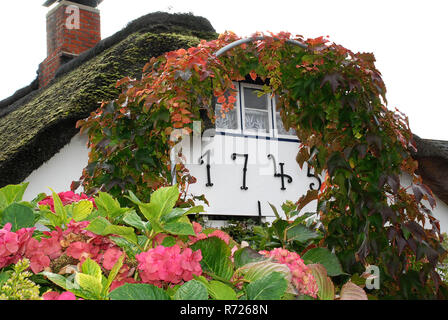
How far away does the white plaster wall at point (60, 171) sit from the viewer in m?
6.25

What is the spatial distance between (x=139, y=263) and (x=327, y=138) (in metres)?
1.63

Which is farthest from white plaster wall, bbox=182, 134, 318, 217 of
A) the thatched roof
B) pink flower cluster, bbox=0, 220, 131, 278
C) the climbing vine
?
pink flower cluster, bbox=0, 220, 131, 278

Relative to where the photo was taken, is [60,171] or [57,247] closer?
[57,247]

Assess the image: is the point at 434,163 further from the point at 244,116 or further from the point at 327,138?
the point at 327,138

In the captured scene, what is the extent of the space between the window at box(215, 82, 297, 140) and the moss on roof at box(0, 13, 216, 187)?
4.04 feet

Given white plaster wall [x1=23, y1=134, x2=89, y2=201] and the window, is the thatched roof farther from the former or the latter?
white plaster wall [x1=23, y1=134, x2=89, y2=201]

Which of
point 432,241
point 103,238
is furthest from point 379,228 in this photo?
point 103,238

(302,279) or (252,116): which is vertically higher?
(252,116)

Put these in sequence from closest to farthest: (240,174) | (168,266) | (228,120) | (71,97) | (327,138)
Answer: (168,266) < (327,138) < (71,97) < (240,174) < (228,120)

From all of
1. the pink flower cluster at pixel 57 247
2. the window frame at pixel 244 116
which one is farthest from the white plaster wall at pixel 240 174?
the pink flower cluster at pixel 57 247

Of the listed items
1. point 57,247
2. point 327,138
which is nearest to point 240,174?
point 327,138

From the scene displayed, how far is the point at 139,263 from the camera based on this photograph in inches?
38.6

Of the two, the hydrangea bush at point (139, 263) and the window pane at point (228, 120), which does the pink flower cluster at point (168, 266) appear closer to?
the hydrangea bush at point (139, 263)
